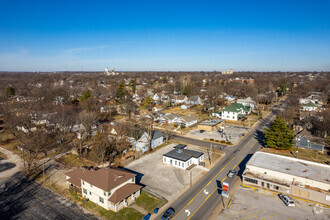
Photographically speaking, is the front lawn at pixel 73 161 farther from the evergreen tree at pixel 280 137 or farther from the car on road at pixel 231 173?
the evergreen tree at pixel 280 137

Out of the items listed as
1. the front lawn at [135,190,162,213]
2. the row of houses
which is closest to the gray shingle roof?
the front lawn at [135,190,162,213]

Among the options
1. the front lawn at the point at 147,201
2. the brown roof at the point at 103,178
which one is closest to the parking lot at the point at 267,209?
the front lawn at the point at 147,201

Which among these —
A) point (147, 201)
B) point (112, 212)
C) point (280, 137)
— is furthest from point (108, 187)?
point (280, 137)

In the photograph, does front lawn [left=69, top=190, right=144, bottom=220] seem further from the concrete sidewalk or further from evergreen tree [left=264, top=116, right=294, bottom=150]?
evergreen tree [left=264, top=116, right=294, bottom=150]

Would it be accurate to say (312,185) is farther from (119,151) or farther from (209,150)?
(119,151)

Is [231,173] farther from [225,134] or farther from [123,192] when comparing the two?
[225,134]

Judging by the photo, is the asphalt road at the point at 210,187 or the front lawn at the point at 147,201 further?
the front lawn at the point at 147,201
